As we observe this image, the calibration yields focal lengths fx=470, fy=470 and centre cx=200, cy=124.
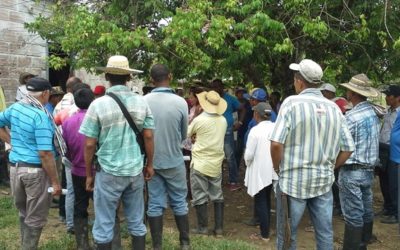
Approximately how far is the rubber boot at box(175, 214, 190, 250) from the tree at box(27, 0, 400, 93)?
1.97 m

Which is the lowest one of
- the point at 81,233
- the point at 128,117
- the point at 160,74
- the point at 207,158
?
the point at 81,233

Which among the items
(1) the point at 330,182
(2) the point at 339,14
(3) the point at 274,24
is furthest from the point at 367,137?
(2) the point at 339,14

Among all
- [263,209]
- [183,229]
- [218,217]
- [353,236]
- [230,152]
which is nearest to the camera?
[353,236]

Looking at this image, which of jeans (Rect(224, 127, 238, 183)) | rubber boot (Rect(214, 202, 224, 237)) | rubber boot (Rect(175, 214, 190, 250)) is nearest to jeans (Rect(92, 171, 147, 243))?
rubber boot (Rect(175, 214, 190, 250))

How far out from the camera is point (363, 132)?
491 centimetres

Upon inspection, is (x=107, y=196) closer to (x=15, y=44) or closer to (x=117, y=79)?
(x=117, y=79)

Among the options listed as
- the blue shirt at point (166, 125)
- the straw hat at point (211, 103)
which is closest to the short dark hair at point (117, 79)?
the blue shirt at point (166, 125)

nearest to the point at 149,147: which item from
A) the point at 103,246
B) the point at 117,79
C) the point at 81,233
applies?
the point at 117,79

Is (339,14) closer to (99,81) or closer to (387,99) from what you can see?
(387,99)

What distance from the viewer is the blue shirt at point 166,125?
16.1 feet

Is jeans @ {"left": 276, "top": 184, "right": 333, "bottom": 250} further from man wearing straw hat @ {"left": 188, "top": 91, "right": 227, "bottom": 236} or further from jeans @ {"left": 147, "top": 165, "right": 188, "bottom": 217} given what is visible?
man wearing straw hat @ {"left": 188, "top": 91, "right": 227, "bottom": 236}

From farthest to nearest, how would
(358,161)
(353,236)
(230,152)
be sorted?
(230,152) → (353,236) → (358,161)

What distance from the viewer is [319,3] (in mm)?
6070

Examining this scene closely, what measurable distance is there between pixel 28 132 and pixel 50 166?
0.39m
